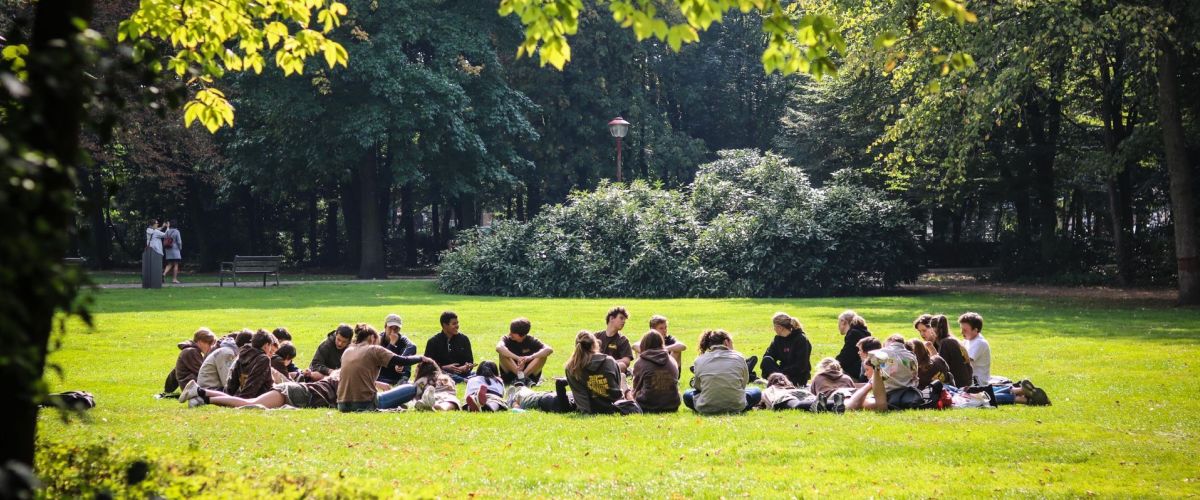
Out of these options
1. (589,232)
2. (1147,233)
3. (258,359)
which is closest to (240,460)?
(258,359)

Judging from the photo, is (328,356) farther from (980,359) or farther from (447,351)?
(980,359)

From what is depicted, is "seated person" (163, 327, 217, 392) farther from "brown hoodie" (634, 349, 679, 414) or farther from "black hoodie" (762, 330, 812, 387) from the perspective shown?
"black hoodie" (762, 330, 812, 387)

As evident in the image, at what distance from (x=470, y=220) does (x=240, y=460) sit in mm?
39812

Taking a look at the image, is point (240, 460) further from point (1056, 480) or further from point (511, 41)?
point (511, 41)

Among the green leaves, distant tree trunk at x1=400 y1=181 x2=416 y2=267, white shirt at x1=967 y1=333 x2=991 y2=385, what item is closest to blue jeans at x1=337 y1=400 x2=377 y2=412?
the green leaves

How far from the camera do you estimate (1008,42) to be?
83.2 ft

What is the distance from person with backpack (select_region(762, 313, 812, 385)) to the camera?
13227 millimetres

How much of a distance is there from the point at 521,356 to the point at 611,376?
8.27ft

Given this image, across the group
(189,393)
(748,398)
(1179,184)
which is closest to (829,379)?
(748,398)

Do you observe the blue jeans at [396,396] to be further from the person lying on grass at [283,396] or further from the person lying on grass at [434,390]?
the person lying on grass at [283,396]

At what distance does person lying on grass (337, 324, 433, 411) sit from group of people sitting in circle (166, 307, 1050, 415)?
0.01m

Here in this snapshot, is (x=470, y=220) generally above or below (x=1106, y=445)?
above

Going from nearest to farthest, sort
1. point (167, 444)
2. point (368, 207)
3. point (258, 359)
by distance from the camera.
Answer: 1. point (167, 444)
2. point (258, 359)
3. point (368, 207)

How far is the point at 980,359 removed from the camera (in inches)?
500
